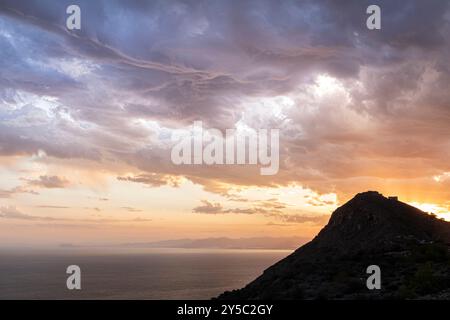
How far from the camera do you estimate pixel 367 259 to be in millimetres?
A: 57938

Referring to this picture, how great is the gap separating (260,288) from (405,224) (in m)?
28.5

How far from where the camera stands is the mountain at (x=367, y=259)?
43.1m

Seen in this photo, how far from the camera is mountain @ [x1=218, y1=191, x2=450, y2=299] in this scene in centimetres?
4306

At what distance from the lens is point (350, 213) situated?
7838cm
